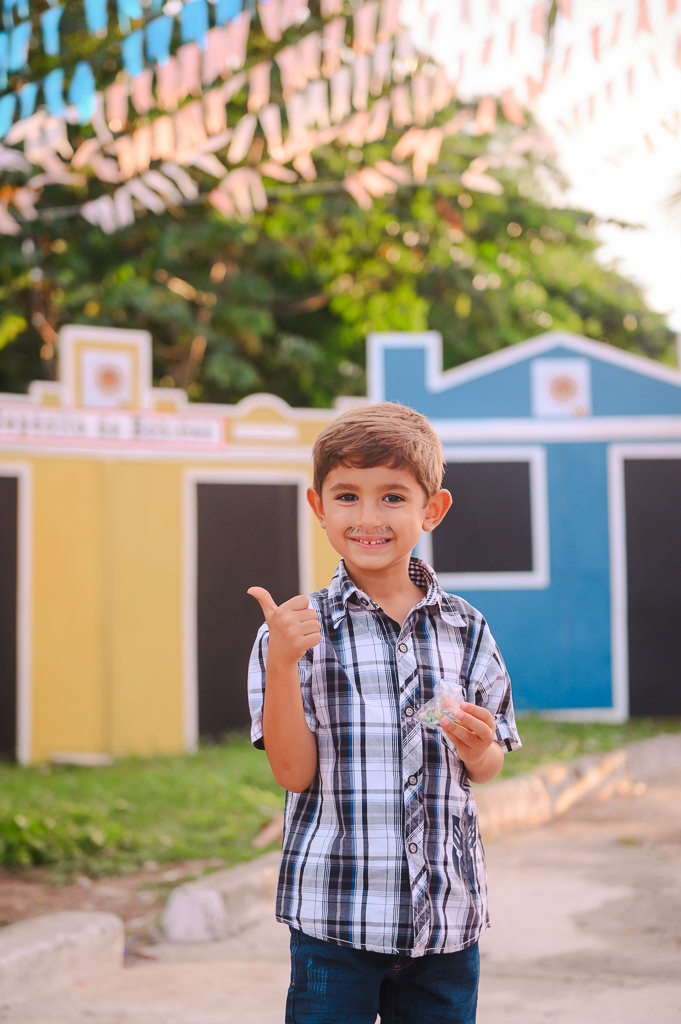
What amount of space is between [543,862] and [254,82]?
4346 millimetres

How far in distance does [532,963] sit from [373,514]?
250 centimetres

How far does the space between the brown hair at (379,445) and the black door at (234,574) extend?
6.55 m

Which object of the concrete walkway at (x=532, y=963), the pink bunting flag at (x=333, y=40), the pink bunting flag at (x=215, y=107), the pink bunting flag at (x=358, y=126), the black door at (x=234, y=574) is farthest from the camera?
the black door at (x=234, y=574)

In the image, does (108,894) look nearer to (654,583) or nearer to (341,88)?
(341,88)

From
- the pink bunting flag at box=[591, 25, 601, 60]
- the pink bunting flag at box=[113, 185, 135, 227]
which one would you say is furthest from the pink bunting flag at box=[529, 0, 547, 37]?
the pink bunting flag at box=[113, 185, 135, 227]

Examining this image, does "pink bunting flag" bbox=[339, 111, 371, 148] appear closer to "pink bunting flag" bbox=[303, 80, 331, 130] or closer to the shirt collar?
"pink bunting flag" bbox=[303, 80, 331, 130]

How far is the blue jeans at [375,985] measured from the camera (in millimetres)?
1837

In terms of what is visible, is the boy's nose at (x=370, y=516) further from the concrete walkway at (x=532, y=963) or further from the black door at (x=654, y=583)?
the black door at (x=654, y=583)

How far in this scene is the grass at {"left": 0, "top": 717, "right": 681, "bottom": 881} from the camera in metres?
5.00

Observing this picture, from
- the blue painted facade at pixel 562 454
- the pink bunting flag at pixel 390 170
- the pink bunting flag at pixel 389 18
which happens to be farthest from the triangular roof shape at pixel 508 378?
the pink bunting flag at pixel 389 18

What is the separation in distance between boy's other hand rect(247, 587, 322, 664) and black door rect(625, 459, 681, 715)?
25.2 ft

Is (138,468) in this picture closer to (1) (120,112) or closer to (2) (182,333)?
(1) (120,112)

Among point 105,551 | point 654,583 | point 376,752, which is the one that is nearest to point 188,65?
point 105,551

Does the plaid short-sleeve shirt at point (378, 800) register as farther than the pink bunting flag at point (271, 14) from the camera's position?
No
